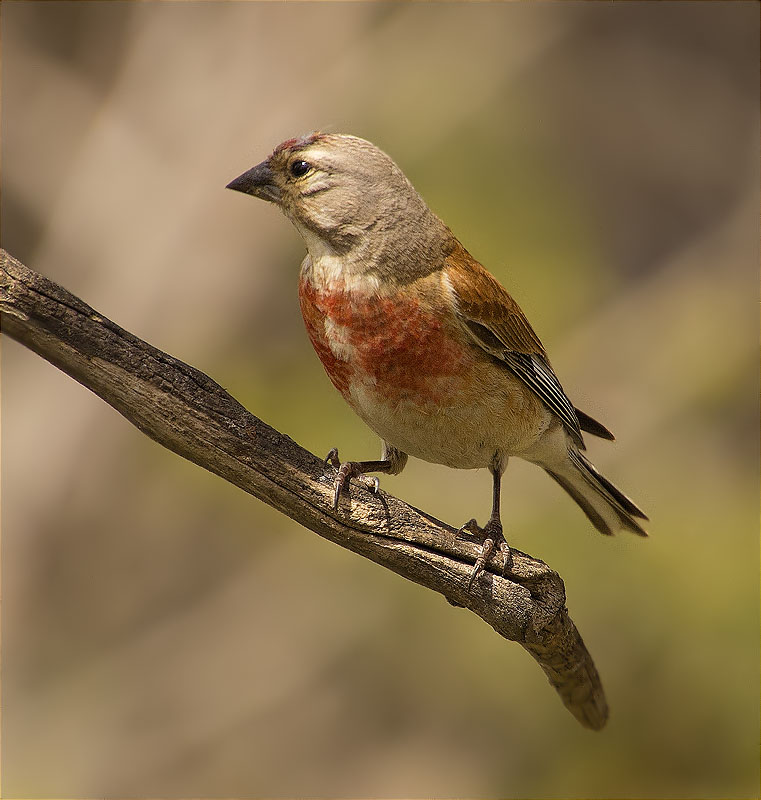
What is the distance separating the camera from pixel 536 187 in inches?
296

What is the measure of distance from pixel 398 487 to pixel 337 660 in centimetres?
161

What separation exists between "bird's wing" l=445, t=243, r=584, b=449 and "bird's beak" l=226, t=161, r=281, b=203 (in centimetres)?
73

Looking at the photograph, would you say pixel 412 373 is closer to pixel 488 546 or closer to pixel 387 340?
pixel 387 340

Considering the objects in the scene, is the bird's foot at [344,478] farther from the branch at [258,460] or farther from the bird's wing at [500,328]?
the bird's wing at [500,328]

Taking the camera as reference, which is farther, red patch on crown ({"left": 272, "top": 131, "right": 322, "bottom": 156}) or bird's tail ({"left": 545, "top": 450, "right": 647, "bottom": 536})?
bird's tail ({"left": 545, "top": 450, "right": 647, "bottom": 536})

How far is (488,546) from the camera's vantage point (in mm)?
3277

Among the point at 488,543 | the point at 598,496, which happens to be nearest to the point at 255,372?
the point at 598,496

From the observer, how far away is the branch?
2.77 m

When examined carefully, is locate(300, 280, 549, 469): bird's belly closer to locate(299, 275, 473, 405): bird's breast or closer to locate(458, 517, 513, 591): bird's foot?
locate(299, 275, 473, 405): bird's breast

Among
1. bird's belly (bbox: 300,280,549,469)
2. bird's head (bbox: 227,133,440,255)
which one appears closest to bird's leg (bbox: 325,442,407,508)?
bird's belly (bbox: 300,280,549,469)

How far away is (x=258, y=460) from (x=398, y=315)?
2.54 feet

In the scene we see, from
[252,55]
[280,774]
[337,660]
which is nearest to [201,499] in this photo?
[337,660]

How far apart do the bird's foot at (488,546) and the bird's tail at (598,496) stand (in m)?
1.00

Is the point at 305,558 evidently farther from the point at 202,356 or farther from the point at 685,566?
the point at 685,566
